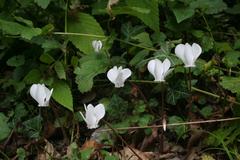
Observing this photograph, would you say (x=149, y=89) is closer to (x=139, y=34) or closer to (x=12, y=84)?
(x=139, y=34)

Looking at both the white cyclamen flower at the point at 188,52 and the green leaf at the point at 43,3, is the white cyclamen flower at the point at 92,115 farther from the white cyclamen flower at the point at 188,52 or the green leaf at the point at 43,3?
the green leaf at the point at 43,3

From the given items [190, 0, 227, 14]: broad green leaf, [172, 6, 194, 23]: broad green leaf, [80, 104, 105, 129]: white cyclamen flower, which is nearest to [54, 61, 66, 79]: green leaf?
[80, 104, 105, 129]: white cyclamen flower

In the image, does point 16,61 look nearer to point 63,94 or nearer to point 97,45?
point 63,94

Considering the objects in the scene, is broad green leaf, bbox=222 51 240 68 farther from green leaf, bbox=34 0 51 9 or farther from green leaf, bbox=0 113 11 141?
green leaf, bbox=0 113 11 141

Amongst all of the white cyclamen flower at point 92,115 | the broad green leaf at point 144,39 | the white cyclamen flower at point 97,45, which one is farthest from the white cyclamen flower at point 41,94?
the broad green leaf at point 144,39

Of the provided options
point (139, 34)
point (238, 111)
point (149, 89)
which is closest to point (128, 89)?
point (149, 89)

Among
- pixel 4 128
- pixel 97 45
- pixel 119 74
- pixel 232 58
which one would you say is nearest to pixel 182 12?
pixel 232 58

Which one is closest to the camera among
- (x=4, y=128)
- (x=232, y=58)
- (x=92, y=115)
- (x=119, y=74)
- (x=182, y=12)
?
(x=92, y=115)
